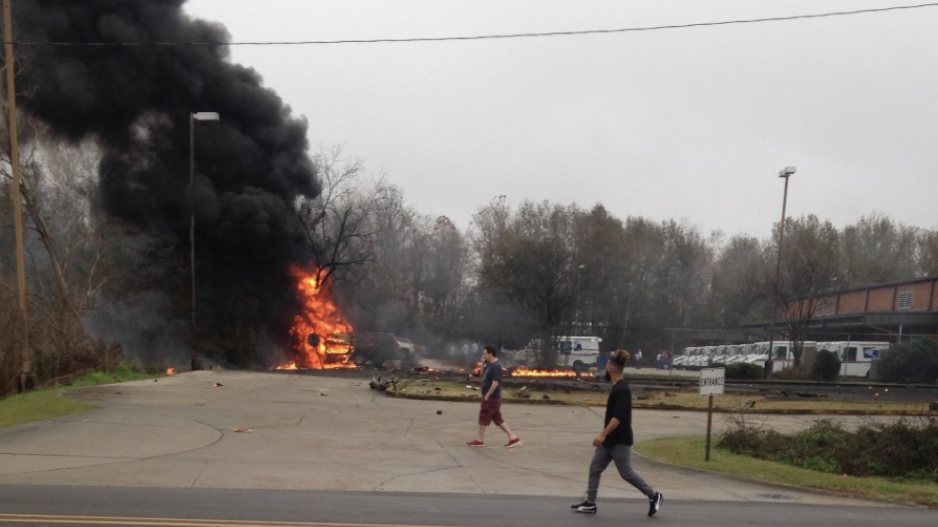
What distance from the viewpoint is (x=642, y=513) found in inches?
332

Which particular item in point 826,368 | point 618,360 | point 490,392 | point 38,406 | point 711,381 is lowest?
point 38,406

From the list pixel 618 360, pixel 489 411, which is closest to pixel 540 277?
pixel 489 411

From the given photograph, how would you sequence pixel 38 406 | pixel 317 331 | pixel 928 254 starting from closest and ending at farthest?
pixel 38 406 < pixel 317 331 < pixel 928 254

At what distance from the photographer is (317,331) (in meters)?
33.0

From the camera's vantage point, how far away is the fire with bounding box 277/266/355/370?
32.8m

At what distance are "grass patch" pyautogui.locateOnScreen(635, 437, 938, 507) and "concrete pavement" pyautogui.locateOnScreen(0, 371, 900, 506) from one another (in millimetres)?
327

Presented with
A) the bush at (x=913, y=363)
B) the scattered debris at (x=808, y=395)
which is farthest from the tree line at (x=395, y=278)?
the scattered debris at (x=808, y=395)

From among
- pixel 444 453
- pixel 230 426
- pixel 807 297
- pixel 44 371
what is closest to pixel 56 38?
pixel 44 371

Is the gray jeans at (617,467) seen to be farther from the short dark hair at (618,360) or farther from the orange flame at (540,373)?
the orange flame at (540,373)

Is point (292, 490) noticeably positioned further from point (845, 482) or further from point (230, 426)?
point (845, 482)

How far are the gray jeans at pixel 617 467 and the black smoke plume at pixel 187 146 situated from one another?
77.7 ft

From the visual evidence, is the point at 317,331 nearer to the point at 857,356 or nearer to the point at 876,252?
the point at 857,356

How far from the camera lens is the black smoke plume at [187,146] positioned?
1122 inches

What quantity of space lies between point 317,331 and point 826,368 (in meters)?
19.1
